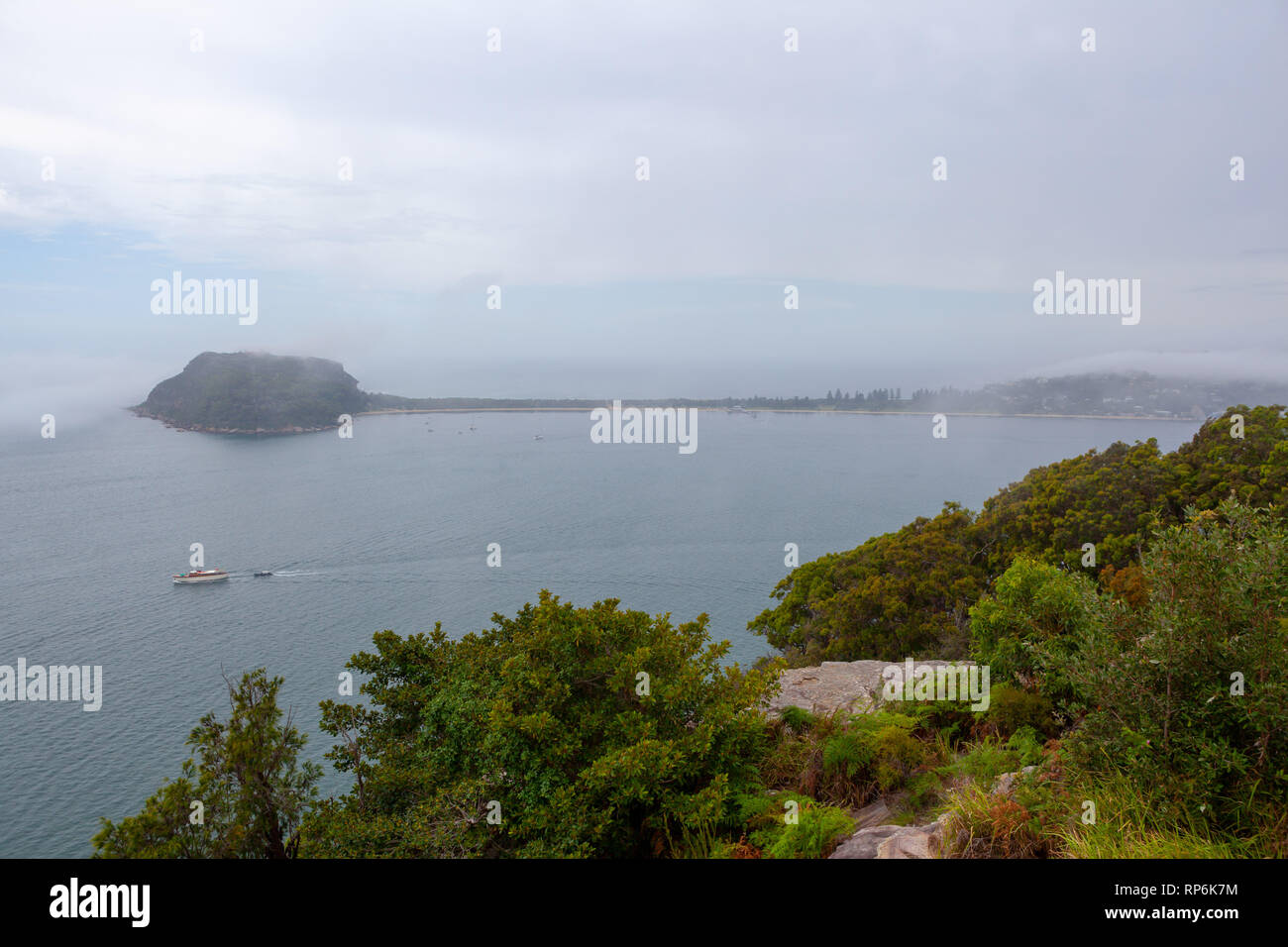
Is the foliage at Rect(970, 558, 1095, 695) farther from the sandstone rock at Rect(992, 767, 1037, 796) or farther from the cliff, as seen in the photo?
the cliff

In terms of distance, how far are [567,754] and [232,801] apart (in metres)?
4.82

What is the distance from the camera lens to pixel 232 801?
9445 millimetres

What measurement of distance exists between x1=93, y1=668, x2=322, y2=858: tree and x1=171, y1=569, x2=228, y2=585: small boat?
1821 inches

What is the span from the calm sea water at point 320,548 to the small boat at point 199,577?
0.63 meters

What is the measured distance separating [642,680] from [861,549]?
21.3 m

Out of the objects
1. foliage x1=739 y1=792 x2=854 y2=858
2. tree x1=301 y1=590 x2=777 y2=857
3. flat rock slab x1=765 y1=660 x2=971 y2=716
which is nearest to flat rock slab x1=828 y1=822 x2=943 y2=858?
foliage x1=739 y1=792 x2=854 y2=858

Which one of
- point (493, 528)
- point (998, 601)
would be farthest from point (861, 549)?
point (493, 528)

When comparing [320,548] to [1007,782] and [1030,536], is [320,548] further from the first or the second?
[1007,782]

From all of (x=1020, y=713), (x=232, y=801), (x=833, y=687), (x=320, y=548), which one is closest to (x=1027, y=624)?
(x=1020, y=713)

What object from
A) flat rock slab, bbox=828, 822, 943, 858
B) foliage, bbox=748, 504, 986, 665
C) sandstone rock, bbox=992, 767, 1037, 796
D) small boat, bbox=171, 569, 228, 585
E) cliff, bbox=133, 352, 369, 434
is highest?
cliff, bbox=133, 352, 369, 434

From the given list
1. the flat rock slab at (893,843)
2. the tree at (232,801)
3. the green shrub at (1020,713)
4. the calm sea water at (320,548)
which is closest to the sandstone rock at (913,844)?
the flat rock slab at (893,843)

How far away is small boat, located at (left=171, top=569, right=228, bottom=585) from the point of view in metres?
49.2
